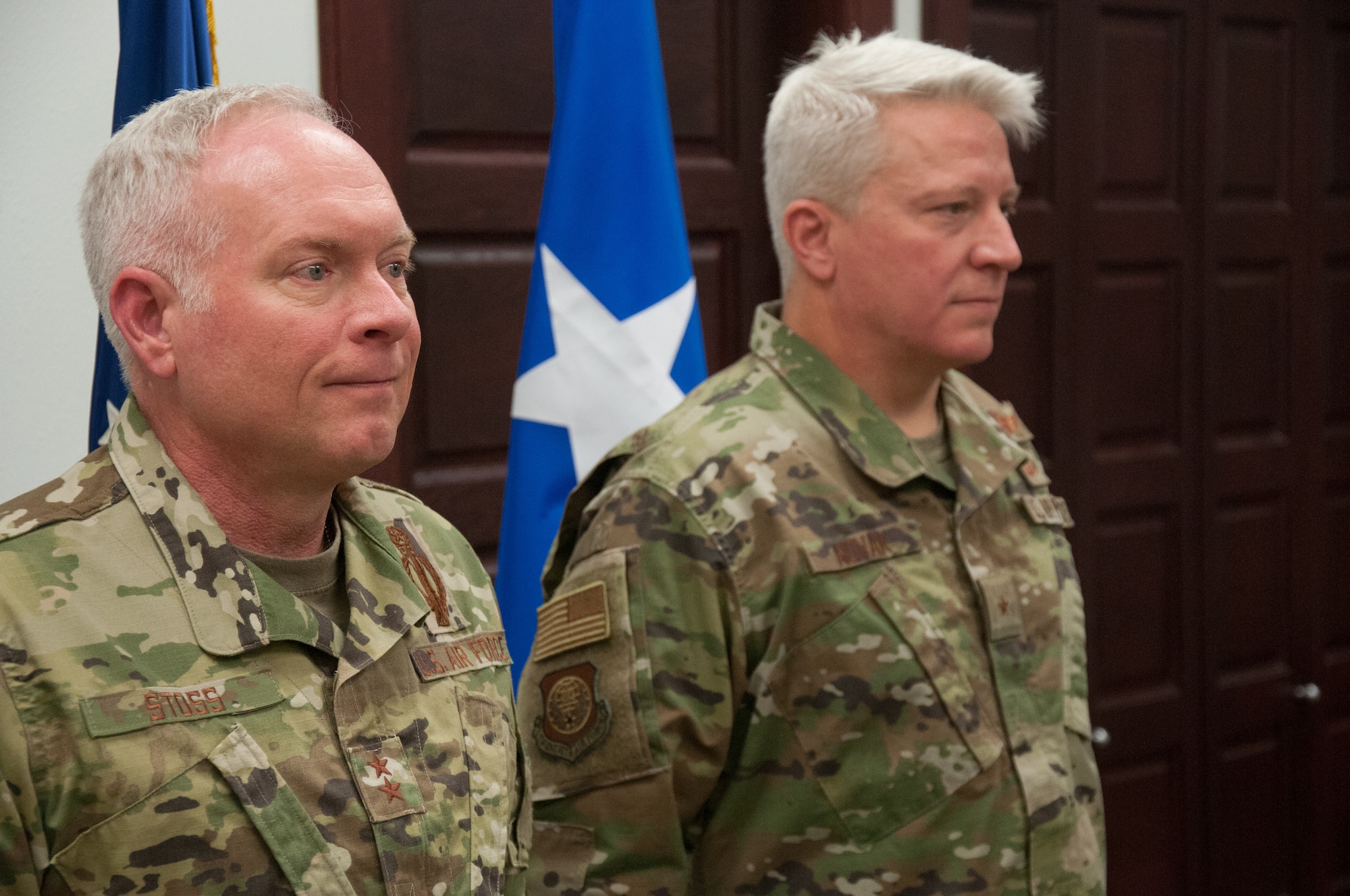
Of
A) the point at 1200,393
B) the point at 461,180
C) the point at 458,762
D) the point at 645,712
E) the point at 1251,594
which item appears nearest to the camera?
the point at 458,762

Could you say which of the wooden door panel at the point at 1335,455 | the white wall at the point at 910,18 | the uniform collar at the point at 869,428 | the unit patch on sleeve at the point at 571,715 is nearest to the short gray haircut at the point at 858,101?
the uniform collar at the point at 869,428

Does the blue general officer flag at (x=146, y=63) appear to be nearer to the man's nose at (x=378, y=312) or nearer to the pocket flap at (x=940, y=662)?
the man's nose at (x=378, y=312)

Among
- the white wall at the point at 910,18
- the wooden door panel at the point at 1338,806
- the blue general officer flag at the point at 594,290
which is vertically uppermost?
the white wall at the point at 910,18

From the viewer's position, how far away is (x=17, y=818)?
0.83 m

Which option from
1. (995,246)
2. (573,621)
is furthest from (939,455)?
(573,621)

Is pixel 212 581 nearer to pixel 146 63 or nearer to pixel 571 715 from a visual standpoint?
pixel 571 715

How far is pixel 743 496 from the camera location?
4.54 feet

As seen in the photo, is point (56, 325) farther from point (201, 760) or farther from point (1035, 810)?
point (1035, 810)

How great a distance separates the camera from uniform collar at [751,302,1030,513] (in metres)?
1.46

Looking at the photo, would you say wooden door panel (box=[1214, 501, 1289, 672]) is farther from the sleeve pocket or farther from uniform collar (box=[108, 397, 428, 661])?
uniform collar (box=[108, 397, 428, 661])

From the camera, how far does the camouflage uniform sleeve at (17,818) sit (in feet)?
2.73

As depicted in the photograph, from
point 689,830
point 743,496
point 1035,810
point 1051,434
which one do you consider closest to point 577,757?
point 689,830

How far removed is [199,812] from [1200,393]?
2.75 meters

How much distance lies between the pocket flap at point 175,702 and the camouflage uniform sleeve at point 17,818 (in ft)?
0.14
